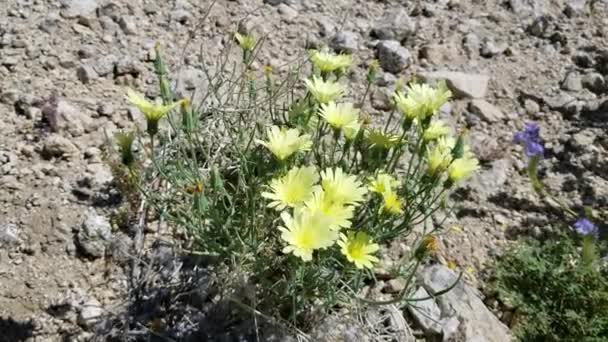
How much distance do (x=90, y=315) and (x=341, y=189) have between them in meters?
0.90

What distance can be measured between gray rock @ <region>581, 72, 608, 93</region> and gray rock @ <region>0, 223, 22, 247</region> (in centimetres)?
267

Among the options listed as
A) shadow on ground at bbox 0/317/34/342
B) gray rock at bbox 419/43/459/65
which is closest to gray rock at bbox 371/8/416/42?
gray rock at bbox 419/43/459/65

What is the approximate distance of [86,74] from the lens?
277cm

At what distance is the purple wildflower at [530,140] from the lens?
2809 mm

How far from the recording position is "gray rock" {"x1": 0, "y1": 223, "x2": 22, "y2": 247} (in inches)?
86.0

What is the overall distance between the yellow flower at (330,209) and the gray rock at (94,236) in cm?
87

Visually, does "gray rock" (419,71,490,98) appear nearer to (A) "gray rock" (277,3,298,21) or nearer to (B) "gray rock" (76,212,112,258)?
(A) "gray rock" (277,3,298,21)

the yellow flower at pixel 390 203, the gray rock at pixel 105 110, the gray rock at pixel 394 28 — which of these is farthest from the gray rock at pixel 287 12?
the yellow flower at pixel 390 203

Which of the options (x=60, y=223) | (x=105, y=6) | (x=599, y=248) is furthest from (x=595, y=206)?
(x=105, y=6)

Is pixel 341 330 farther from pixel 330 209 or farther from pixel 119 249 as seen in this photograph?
pixel 119 249

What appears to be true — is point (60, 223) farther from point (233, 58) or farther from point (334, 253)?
point (233, 58)

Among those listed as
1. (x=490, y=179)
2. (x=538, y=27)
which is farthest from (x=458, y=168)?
(x=538, y=27)

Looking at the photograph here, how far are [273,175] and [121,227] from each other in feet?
2.35

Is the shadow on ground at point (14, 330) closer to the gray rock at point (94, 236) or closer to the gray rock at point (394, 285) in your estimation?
the gray rock at point (94, 236)
